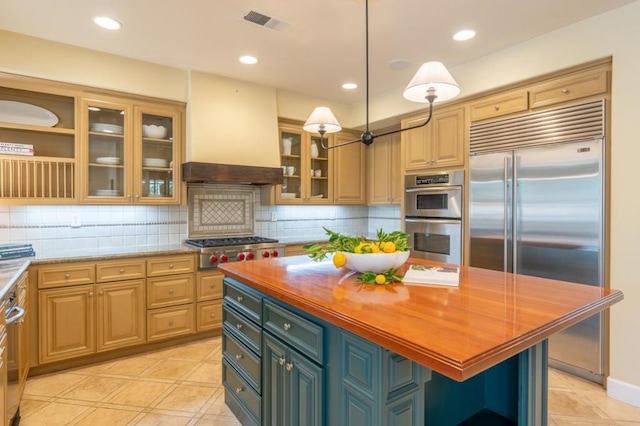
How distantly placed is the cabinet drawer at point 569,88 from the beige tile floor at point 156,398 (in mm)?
2138

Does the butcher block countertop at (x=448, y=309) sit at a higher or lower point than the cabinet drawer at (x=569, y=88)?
lower

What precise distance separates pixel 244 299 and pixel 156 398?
3.94ft

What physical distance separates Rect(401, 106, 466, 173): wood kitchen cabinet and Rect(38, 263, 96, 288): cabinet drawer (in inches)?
127

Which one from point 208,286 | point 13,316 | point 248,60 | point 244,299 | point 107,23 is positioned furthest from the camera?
point 208,286

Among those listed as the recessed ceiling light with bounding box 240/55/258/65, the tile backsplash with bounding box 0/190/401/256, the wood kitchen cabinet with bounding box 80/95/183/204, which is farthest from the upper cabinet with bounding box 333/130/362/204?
the wood kitchen cabinet with bounding box 80/95/183/204

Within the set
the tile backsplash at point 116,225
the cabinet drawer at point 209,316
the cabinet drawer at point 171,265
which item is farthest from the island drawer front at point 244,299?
the tile backsplash at point 116,225

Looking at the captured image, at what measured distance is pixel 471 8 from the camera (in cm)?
244

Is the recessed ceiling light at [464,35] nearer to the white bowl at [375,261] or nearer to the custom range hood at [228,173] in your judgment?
the white bowl at [375,261]

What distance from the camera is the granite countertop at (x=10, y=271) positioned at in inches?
72.4

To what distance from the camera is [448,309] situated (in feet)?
4.38

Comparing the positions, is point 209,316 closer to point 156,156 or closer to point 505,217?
point 156,156

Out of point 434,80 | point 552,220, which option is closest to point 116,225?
point 434,80

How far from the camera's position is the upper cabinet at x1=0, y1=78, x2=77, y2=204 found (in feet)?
9.57

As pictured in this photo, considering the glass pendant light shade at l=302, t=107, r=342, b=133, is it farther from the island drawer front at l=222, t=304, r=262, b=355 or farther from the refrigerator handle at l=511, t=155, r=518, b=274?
the refrigerator handle at l=511, t=155, r=518, b=274
